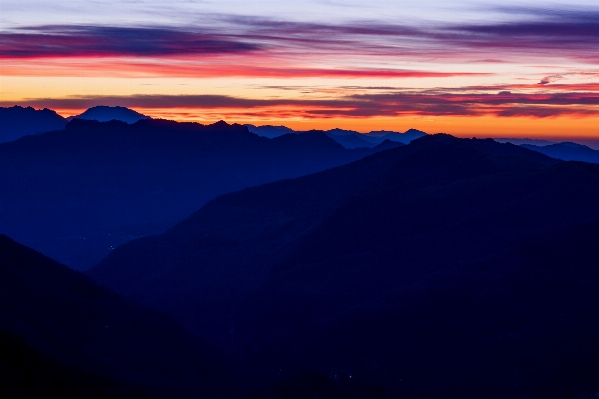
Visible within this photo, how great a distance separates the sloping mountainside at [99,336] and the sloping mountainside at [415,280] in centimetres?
1324

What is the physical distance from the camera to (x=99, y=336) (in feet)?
295

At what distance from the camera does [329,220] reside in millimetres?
167750

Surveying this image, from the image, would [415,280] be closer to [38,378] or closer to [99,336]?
[99,336]

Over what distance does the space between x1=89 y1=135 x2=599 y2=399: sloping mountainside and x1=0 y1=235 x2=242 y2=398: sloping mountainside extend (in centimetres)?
1324

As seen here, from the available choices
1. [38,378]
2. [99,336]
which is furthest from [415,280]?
[38,378]

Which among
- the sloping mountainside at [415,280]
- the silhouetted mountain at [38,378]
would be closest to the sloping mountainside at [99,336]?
the silhouetted mountain at [38,378]

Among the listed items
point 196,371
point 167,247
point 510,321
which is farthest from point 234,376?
point 167,247

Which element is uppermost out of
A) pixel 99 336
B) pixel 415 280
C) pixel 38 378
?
Answer: pixel 38 378

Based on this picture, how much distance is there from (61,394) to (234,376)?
1830 inches

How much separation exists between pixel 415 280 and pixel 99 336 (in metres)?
58.6

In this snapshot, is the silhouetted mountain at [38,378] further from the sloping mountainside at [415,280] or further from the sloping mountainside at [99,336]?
the sloping mountainside at [415,280]

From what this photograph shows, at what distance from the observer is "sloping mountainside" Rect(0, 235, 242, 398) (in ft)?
252

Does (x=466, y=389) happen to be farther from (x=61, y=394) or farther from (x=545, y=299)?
(x=61, y=394)

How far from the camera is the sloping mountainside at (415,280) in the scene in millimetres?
99688
